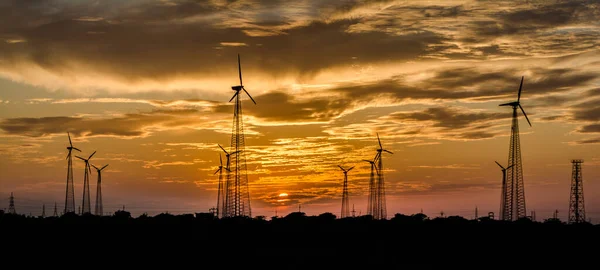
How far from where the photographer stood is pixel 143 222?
A: 113 metres

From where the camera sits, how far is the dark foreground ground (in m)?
81.3

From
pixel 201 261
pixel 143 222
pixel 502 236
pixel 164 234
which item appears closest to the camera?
pixel 201 261

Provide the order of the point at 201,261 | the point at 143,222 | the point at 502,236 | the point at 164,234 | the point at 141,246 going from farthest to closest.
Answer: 1. the point at 143,222
2. the point at 502,236
3. the point at 164,234
4. the point at 141,246
5. the point at 201,261

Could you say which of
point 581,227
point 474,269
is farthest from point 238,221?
point 581,227

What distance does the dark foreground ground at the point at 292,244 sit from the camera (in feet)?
267

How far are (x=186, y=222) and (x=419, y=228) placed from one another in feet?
119

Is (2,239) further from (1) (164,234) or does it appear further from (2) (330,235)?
(2) (330,235)

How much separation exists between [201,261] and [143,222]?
3487 centimetres

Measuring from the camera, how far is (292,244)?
9369 cm

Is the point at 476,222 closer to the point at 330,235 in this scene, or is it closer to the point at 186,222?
the point at 330,235

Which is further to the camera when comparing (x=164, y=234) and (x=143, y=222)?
(x=143, y=222)

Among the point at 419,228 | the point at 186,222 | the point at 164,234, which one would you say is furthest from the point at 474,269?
the point at 186,222

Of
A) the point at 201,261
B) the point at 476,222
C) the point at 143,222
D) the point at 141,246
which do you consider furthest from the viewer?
the point at 476,222

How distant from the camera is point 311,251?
8756 cm
